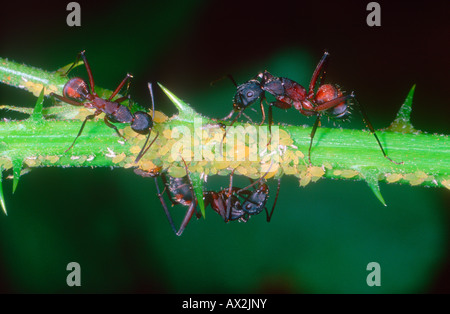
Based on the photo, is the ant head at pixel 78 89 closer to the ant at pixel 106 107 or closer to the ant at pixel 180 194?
the ant at pixel 106 107

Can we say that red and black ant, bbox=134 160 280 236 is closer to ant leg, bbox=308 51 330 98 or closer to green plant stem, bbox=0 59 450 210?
green plant stem, bbox=0 59 450 210

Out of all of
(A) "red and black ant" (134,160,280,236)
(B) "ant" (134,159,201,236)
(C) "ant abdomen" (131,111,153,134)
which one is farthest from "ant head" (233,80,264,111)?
(C) "ant abdomen" (131,111,153,134)

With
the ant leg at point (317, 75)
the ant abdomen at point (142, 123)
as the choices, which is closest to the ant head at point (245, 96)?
the ant leg at point (317, 75)

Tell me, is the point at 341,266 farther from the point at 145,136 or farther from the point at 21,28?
the point at 21,28

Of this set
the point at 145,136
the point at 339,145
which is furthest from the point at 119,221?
the point at 339,145

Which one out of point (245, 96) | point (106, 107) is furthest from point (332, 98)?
point (106, 107)

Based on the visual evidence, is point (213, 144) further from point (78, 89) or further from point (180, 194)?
point (78, 89)
